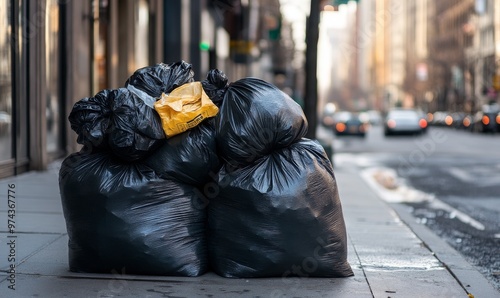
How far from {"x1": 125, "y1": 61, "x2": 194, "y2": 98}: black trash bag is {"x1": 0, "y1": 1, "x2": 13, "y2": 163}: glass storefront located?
5.62m

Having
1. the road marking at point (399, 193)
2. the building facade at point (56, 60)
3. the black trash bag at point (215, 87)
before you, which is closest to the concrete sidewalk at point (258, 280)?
the black trash bag at point (215, 87)

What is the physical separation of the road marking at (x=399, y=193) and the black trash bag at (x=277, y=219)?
175 inches

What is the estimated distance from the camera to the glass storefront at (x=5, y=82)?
36.1ft

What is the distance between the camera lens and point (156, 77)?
5902 millimetres

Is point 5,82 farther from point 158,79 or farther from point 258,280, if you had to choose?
point 258,280

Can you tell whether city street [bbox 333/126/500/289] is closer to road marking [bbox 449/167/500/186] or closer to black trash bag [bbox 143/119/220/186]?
road marking [bbox 449/167/500/186]

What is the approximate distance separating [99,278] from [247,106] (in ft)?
4.77

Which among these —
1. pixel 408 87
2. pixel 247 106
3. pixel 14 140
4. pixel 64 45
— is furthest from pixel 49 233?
pixel 408 87

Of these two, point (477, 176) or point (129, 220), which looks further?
point (477, 176)

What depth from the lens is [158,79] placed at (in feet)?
19.4

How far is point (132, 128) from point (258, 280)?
4.15ft

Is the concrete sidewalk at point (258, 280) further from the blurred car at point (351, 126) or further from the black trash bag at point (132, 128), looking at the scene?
the blurred car at point (351, 126)

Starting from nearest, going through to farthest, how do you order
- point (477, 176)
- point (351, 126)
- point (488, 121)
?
point (477, 176), point (351, 126), point (488, 121)

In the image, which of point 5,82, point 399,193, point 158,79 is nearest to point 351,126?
point 399,193
